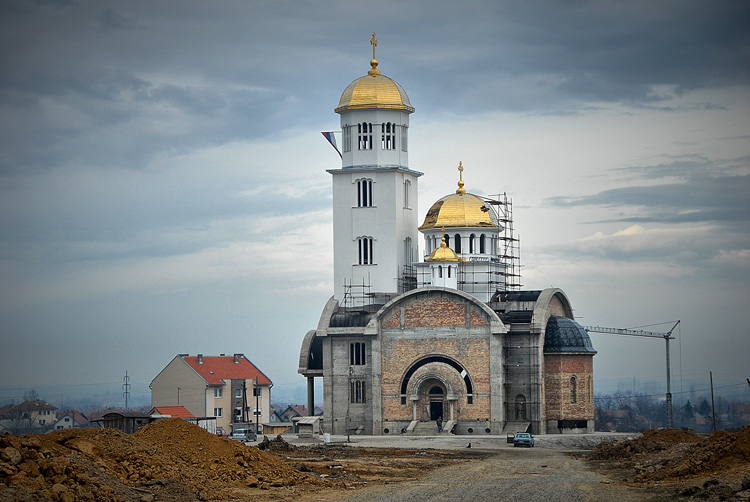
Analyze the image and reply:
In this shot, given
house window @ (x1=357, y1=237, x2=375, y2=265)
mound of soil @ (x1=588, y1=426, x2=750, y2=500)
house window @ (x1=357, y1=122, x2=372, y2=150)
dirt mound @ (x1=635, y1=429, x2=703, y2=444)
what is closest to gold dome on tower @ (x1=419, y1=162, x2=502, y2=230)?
house window @ (x1=357, y1=237, x2=375, y2=265)

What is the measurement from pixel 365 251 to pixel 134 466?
138 feet

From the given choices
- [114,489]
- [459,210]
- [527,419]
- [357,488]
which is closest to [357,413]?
[527,419]

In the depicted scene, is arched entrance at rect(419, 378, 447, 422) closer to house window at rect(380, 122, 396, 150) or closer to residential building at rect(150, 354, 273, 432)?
house window at rect(380, 122, 396, 150)

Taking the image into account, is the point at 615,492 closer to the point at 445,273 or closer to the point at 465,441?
the point at 465,441

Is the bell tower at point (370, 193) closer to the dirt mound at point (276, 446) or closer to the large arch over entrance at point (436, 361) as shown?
the large arch over entrance at point (436, 361)

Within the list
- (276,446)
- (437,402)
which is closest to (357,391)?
(437,402)

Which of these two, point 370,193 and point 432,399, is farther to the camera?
point 370,193

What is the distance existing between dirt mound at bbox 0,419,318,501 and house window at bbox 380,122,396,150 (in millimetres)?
38163

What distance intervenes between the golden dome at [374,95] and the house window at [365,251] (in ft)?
26.0

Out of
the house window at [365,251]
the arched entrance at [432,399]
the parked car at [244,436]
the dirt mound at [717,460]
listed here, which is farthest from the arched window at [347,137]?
the dirt mound at [717,460]

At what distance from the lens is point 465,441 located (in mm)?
56938

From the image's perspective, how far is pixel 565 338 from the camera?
214ft

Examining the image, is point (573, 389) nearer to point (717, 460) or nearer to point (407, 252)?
point (407, 252)

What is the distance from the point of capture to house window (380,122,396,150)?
7062 cm
